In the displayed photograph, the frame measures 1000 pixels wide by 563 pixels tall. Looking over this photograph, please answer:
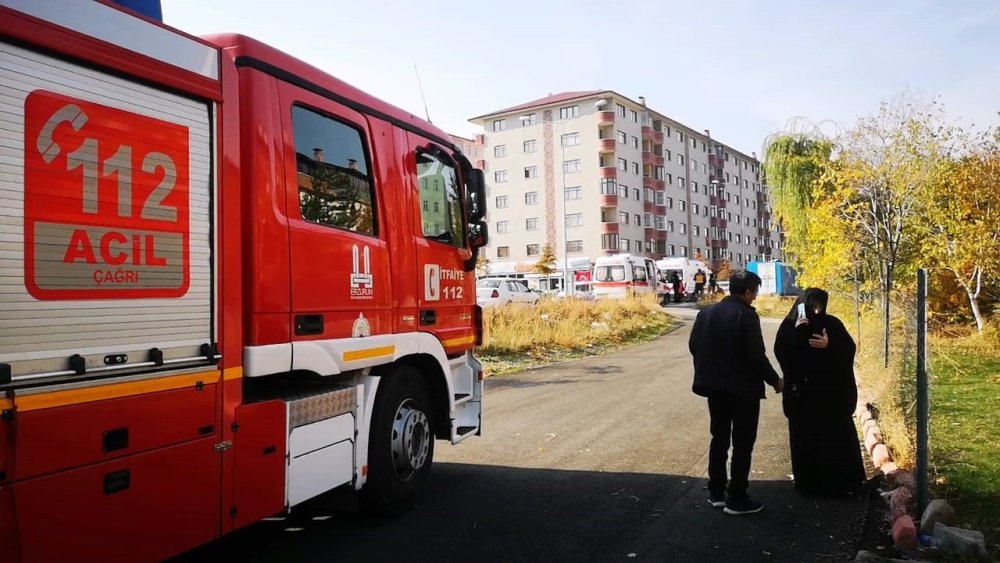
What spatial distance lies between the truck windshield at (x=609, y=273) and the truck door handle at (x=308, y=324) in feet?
122

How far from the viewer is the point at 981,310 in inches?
628

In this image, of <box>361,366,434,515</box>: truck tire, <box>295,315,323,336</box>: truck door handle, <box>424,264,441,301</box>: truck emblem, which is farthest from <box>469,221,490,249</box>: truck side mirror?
<box>295,315,323,336</box>: truck door handle

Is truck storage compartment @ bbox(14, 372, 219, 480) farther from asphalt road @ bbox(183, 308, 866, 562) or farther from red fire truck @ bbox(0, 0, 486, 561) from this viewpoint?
asphalt road @ bbox(183, 308, 866, 562)

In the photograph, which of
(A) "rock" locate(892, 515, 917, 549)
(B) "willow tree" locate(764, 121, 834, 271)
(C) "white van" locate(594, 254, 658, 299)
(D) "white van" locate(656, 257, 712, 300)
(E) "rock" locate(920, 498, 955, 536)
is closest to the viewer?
(A) "rock" locate(892, 515, 917, 549)

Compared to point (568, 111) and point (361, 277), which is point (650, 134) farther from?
point (361, 277)

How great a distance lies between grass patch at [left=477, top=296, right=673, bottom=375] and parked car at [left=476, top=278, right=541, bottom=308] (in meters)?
4.45

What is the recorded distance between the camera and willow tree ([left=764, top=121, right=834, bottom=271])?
74.6 feet

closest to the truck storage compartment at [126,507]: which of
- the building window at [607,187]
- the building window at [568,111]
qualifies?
the building window at [607,187]

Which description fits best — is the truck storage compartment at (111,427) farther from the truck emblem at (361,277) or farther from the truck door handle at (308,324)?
the truck emblem at (361,277)

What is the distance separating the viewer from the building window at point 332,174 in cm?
436

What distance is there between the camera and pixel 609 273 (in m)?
41.2

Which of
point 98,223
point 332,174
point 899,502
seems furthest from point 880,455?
point 98,223

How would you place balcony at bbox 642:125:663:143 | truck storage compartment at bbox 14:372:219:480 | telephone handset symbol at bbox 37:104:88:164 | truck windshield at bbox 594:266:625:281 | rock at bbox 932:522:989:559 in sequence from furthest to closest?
1. balcony at bbox 642:125:663:143
2. truck windshield at bbox 594:266:625:281
3. rock at bbox 932:522:989:559
4. telephone handset symbol at bbox 37:104:88:164
5. truck storage compartment at bbox 14:372:219:480

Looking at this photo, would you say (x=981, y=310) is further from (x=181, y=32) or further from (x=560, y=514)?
(x=181, y=32)
